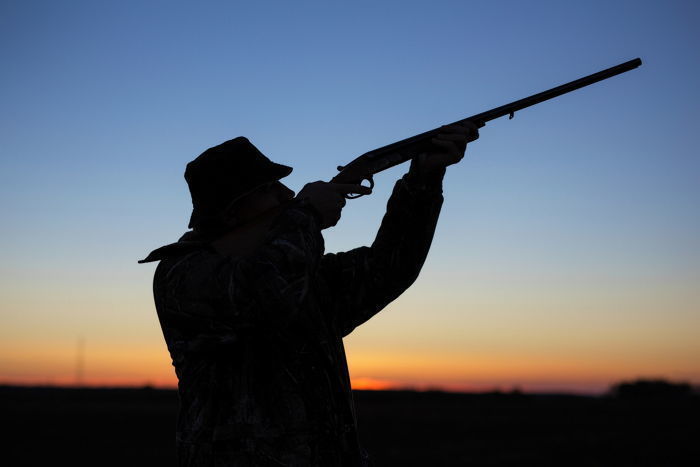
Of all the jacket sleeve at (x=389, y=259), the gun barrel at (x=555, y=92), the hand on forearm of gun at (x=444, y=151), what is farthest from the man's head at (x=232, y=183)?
the gun barrel at (x=555, y=92)

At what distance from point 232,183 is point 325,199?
0.43 m

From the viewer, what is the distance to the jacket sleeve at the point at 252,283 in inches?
134

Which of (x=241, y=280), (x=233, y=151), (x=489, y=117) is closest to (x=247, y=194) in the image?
(x=233, y=151)

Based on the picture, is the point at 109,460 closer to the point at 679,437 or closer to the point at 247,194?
the point at 679,437

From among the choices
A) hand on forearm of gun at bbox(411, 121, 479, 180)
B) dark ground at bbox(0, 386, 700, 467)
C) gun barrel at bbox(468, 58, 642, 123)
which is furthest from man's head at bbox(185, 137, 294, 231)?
dark ground at bbox(0, 386, 700, 467)

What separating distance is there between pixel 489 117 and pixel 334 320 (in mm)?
1816

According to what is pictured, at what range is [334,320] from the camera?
13.3ft

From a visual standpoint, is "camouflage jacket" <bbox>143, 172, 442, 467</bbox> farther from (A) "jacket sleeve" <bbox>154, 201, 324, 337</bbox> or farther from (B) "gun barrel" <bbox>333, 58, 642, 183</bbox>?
(B) "gun barrel" <bbox>333, 58, 642, 183</bbox>

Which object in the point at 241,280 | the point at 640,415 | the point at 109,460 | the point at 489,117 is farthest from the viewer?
the point at 640,415

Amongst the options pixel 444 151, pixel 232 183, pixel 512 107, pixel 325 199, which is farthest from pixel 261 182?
pixel 512 107

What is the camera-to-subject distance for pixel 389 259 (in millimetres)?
4340

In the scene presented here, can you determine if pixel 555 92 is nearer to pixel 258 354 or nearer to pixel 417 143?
pixel 417 143

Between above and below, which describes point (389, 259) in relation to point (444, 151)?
below

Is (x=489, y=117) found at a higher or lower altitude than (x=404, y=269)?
higher
